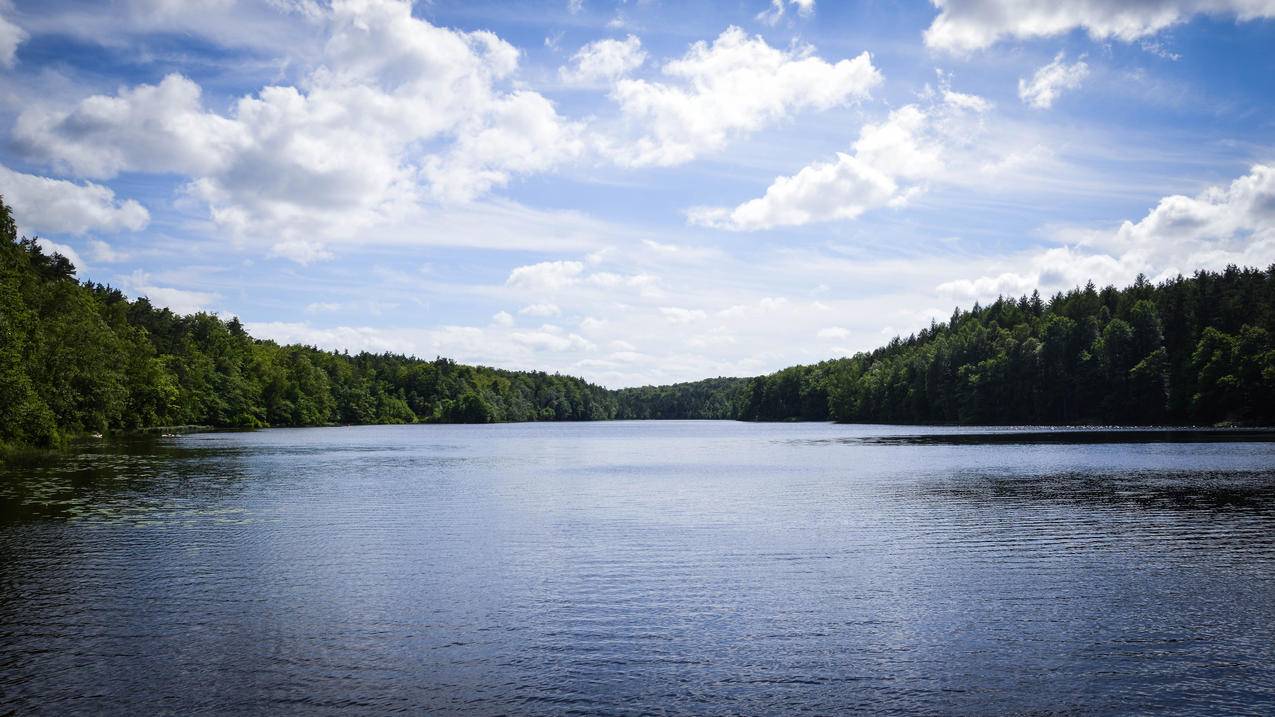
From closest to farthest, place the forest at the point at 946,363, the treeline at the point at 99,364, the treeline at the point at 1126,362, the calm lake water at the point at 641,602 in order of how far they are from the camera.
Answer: the calm lake water at the point at 641,602
the treeline at the point at 99,364
the forest at the point at 946,363
the treeline at the point at 1126,362

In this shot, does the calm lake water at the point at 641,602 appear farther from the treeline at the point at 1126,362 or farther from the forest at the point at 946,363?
the treeline at the point at 1126,362

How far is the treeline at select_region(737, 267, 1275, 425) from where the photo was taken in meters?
118

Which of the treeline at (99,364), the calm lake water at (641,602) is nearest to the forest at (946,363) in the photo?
the treeline at (99,364)

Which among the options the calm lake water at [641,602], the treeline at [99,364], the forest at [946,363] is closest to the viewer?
the calm lake water at [641,602]

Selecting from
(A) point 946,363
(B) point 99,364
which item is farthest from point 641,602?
(A) point 946,363

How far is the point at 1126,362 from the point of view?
468 feet

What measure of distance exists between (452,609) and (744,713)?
8769mm

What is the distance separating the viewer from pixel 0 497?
130 ft

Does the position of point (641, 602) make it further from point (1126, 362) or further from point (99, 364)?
point (1126, 362)

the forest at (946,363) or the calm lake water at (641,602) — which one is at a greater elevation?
the forest at (946,363)

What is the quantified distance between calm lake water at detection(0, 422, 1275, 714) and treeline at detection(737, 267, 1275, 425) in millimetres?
91805

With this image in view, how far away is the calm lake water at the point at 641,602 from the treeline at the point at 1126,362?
91805mm

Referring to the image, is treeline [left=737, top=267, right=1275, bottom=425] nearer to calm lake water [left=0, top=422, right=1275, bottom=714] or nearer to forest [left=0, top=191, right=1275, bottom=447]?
forest [left=0, top=191, right=1275, bottom=447]

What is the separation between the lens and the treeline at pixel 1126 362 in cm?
11838
